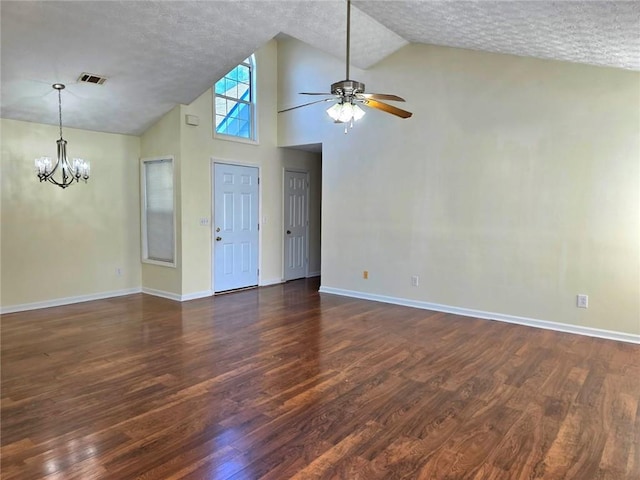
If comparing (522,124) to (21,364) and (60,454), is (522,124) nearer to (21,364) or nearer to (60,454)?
(60,454)

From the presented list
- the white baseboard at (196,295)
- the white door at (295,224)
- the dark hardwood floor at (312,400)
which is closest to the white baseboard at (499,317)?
the dark hardwood floor at (312,400)

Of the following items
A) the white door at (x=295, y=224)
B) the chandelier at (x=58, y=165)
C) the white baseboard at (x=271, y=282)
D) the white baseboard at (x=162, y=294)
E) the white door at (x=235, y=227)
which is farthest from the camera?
the white door at (x=295, y=224)

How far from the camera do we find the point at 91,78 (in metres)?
4.60

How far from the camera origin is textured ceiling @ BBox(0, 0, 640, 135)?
3.48 meters

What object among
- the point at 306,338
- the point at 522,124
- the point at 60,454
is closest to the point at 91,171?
the point at 306,338

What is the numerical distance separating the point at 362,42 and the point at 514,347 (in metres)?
3.86

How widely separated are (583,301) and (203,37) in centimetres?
489

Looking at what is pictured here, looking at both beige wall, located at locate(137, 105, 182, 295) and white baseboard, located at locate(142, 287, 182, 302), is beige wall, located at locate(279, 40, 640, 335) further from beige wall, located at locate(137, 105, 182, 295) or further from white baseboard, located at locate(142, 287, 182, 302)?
white baseboard, located at locate(142, 287, 182, 302)

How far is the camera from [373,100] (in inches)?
146

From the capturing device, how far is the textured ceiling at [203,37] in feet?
11.4

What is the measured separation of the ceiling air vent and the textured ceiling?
0.25 feet

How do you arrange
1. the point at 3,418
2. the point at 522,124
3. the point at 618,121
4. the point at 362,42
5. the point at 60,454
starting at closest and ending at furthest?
1. the point at 60,454
2. the point at 3,418
3. the point at 618,121
4. the point at 522,124
5. the point at 362,42

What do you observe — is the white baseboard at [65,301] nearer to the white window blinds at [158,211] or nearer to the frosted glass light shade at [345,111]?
the white window blinds at [158,211]

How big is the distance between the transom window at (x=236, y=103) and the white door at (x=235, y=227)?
0.59m
